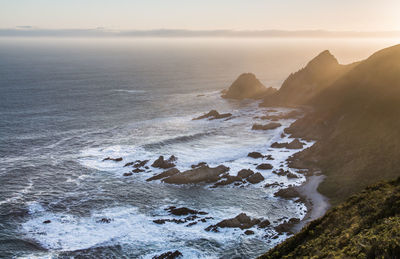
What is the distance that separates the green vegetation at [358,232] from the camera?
80.0 feet

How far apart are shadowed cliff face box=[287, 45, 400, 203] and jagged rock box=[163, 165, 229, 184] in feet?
62.6

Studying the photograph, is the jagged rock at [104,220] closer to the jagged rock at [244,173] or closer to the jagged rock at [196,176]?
the jagged rock at [196,176]

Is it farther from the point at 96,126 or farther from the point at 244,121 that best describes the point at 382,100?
the point at 96,126

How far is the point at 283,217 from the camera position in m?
52.3

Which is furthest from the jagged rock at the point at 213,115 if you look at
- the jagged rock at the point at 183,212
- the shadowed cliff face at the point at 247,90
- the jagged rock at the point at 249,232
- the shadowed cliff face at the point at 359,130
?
the jagged rock at the point at 249,232

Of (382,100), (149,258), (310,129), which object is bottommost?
(149,258)

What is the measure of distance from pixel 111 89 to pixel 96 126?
63816mm

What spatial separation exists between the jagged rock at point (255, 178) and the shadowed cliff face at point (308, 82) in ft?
209

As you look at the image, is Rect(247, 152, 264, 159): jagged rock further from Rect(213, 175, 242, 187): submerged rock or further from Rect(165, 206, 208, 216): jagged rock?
Rect(165, 206, 208, 216): jagged rock

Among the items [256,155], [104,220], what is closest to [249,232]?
[104,220]

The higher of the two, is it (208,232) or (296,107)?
(296,107)

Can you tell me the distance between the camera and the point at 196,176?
65688 millimetres

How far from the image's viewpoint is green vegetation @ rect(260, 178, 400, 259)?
24.4 m

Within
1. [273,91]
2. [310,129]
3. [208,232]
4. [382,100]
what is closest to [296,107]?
[273,91]
